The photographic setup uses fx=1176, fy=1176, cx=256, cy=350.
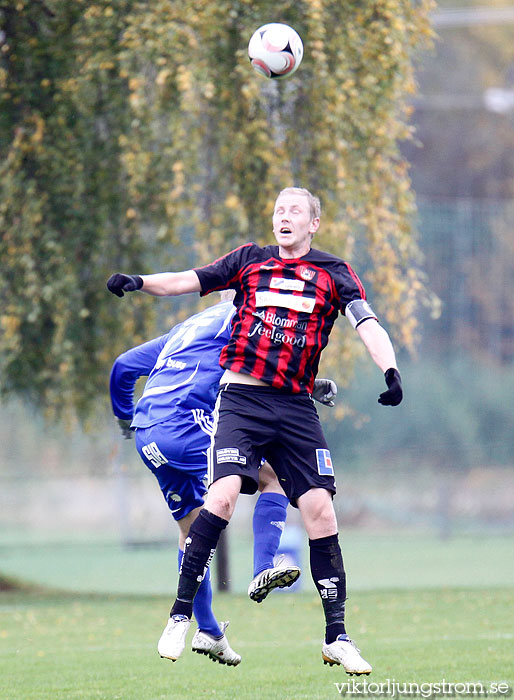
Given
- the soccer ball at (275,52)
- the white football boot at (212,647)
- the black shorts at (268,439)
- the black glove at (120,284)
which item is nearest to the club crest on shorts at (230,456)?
the black shorts at (268,439)

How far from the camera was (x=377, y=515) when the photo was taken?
24391 mm

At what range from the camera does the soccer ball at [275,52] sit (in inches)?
323

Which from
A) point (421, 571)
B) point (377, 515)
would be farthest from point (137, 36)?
point (377, 515)

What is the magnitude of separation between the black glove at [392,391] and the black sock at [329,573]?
903 mm

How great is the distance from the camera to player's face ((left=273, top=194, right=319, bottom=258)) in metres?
5.74

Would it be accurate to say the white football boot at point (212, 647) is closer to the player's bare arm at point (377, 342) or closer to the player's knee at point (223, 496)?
the player's knee at point (223, 496)

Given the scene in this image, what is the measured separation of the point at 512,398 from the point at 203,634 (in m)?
19.2

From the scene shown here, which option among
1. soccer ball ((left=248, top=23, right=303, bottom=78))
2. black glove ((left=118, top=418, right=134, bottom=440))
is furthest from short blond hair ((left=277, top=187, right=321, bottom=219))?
soccer ball ((left=248, top=23, right=303, bottom=78))

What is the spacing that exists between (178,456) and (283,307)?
111 centimetres

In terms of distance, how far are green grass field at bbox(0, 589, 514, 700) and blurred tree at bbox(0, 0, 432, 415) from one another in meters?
2.76

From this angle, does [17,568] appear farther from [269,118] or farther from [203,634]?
[203,634]

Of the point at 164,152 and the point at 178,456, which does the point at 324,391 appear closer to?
the point at 178,456

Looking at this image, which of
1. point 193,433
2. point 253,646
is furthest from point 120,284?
point 253,646
